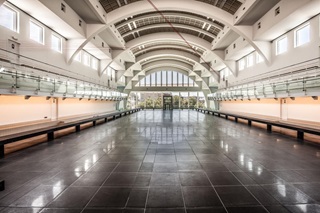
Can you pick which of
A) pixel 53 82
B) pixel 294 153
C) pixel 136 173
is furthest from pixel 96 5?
pixel 294 153

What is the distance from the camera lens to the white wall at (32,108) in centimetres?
792

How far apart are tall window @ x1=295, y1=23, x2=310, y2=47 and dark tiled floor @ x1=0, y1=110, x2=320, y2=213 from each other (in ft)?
23.8

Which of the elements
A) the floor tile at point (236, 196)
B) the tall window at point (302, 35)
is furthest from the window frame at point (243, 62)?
the floor tile at point (236, 196)

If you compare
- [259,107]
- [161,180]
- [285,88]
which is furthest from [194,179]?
[259,107]

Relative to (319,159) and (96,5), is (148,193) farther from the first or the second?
(96,5)

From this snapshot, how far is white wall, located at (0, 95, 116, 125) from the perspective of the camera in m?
7.92

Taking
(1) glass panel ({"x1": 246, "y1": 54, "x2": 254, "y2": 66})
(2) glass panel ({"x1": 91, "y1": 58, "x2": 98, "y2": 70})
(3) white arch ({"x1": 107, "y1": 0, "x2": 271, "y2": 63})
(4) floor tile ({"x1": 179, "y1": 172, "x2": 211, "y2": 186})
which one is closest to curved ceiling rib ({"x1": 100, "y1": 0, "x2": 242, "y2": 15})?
(3) white arch ({"x1": 107, "y1": 0, "x2": 271, "y2": 63})

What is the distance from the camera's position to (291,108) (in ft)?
37.4

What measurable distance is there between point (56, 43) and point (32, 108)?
503cm

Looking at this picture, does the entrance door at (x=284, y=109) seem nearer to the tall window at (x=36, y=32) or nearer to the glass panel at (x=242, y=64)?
→ the glass panel at (x=242, y=64)

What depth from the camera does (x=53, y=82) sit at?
978 cm

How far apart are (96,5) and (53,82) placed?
5741mm

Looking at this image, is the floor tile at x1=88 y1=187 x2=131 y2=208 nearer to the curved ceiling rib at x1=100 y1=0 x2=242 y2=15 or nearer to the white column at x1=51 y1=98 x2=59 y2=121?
the white column at x1=51 y1=98 x2=59 y2=121

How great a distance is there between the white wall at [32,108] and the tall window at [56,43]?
3.48 m
